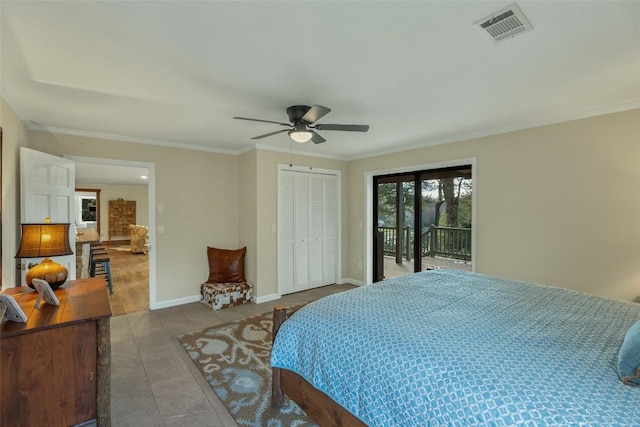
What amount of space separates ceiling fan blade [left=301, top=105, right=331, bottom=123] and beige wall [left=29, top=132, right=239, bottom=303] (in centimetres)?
263

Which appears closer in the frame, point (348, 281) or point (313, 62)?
point (313, 62)

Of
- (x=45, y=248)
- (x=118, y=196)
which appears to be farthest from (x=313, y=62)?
(x=118, y=196)

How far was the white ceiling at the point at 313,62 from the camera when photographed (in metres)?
1.52

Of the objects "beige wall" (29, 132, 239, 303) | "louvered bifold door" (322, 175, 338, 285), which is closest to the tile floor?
"beige wall" (29, 132, 239, 303)

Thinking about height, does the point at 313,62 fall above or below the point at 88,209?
above

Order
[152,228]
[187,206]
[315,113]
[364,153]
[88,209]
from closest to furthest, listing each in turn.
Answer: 1. [315,113]
2. [152,228]
3. [187,206]
4. [364,153]
5. [88,209]

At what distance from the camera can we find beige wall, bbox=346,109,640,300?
2.77 metres

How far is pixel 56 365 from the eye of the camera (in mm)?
1653

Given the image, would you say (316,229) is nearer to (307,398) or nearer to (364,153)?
(364,153)

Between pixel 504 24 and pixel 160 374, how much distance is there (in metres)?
3.55

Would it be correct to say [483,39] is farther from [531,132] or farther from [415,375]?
[531,132]

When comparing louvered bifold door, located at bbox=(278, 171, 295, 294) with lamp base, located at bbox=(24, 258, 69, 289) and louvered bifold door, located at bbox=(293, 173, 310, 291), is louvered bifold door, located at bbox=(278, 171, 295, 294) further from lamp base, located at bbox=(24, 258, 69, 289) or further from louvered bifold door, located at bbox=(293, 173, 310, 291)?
lamp base, located at bbox=(24, 258, 69, 289)

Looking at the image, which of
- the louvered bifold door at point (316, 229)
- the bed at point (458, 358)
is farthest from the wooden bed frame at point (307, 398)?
the louvered bifold door at point (316, 229)

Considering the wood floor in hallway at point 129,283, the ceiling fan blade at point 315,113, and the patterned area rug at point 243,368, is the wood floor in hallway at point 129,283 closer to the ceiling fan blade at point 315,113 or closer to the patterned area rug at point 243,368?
the patterned area rug at point 243,368
